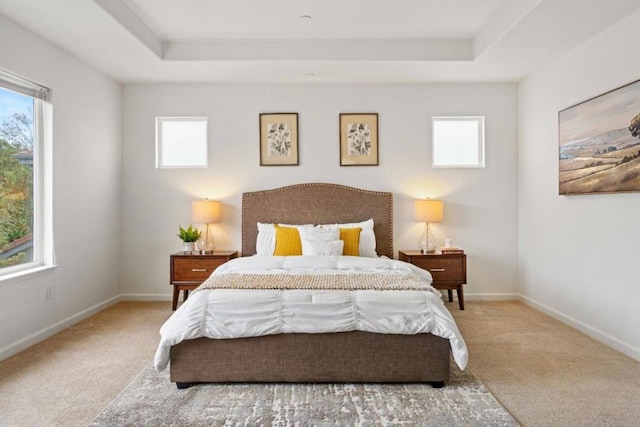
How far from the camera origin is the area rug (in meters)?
2.23

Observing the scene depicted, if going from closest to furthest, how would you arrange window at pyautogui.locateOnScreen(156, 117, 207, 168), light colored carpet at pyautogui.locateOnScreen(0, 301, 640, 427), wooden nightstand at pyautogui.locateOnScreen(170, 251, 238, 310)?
light colored carpet at pyautogui.locateOnScreen(0, 301, 640, 427), wooden nightstand at pyautogui.locateOnScreen(170, 251, 238, 310), window at pyautogui.locateOnScreen(156, 117, 207, 168)

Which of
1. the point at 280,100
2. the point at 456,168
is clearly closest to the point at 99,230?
the point at 280,100

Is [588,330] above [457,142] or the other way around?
the other way around

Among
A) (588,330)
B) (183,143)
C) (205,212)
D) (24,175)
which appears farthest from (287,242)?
(588,330)

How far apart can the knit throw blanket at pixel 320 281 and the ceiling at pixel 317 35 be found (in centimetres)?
218

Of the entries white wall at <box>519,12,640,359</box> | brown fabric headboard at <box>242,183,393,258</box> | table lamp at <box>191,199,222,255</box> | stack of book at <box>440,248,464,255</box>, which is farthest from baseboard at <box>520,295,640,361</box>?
table lamp at <box>191,199,222,255</box>

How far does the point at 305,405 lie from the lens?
2.39m

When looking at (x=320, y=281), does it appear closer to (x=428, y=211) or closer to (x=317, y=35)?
(x=428, y=211)

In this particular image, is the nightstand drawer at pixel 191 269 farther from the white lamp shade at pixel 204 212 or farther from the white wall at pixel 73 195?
the white wall at pixel 73 195

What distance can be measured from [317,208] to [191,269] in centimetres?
153

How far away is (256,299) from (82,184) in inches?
104

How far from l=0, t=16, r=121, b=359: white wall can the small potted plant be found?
874mm

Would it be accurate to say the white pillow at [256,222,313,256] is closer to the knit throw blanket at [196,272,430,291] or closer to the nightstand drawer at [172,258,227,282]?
the nightstand drawer at [172,258,227,282]

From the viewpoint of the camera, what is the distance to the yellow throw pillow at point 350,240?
14.3ft
